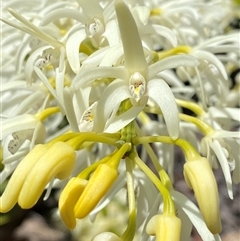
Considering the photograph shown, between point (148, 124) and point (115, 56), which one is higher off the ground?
point (115, 56)

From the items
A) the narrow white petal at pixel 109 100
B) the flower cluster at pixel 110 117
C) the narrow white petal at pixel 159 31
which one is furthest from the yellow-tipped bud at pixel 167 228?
the narrow white petal at pixel 159 31

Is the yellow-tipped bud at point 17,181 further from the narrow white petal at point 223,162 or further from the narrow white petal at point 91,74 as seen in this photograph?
the narrow white petal at point 223,162

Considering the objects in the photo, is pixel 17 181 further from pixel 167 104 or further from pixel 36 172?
pixel 167 104

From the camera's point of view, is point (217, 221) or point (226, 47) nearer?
Result: point (217, 221)

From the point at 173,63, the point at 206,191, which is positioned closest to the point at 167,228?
the point at 206,191

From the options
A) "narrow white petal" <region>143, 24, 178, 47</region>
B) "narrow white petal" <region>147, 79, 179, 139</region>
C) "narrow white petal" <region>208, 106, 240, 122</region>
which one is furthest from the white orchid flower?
"narrow white petal" <region>208, 106, 240, 122</region>

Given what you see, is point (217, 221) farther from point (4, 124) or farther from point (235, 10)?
point (235, 10)

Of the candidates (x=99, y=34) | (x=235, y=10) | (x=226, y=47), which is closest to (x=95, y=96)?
(x=99, y=34)

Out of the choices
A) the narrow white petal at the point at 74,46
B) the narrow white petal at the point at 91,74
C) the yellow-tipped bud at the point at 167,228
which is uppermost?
the narrow white petal at the point at 91,74

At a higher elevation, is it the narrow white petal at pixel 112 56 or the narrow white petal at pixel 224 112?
the narrow white petal at pixel 112 56
